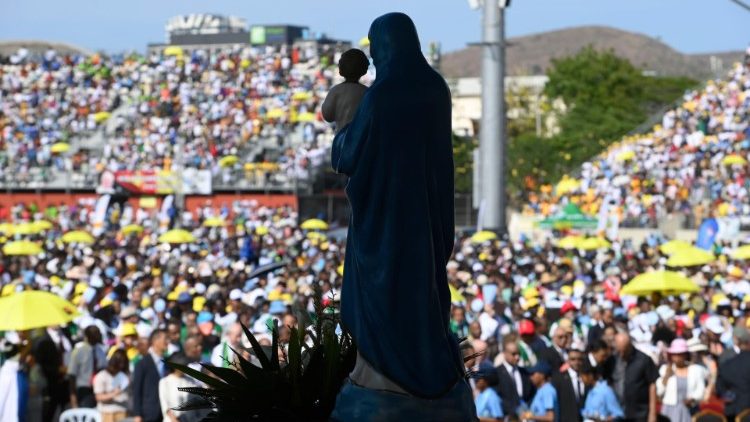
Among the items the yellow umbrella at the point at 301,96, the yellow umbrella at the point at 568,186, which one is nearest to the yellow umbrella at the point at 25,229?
the yellow umbrella at the point at 568,186

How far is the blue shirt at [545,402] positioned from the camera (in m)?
11.4

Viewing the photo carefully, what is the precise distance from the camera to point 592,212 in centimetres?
4466

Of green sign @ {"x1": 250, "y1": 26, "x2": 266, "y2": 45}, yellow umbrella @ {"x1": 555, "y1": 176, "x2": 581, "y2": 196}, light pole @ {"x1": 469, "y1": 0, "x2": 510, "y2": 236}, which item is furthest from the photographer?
green sign @ {"x1": 250, "y1": 26, "x2": 266, "y2": 45}

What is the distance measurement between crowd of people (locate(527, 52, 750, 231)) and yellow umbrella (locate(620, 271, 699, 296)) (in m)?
18.2

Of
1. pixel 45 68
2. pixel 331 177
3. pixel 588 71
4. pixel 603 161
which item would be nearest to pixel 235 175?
pixel 331 177

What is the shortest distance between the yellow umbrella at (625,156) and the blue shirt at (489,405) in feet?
126

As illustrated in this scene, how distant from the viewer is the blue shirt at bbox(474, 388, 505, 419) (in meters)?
11.1

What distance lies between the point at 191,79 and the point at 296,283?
47847mm

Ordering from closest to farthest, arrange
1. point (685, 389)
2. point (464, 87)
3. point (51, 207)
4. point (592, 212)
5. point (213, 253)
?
1. point (685, 389)
2. point (213, 253)
3. point (592, 212)
4. point (51, 207)
5. point (464, 87)

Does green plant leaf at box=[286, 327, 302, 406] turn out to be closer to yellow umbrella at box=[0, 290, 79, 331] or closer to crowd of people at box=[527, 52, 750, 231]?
yellow umbrella at box=[0, 290, 79, 331]

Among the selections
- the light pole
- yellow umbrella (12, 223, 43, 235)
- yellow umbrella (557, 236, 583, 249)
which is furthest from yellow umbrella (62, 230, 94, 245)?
yellow umbrella (557, 236, 583, 249)

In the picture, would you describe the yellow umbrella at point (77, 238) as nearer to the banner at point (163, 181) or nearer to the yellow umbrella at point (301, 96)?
the banner at point (163, 181)

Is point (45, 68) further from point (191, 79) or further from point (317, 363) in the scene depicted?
point (317, 363)

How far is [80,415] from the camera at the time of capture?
36.5 feet
